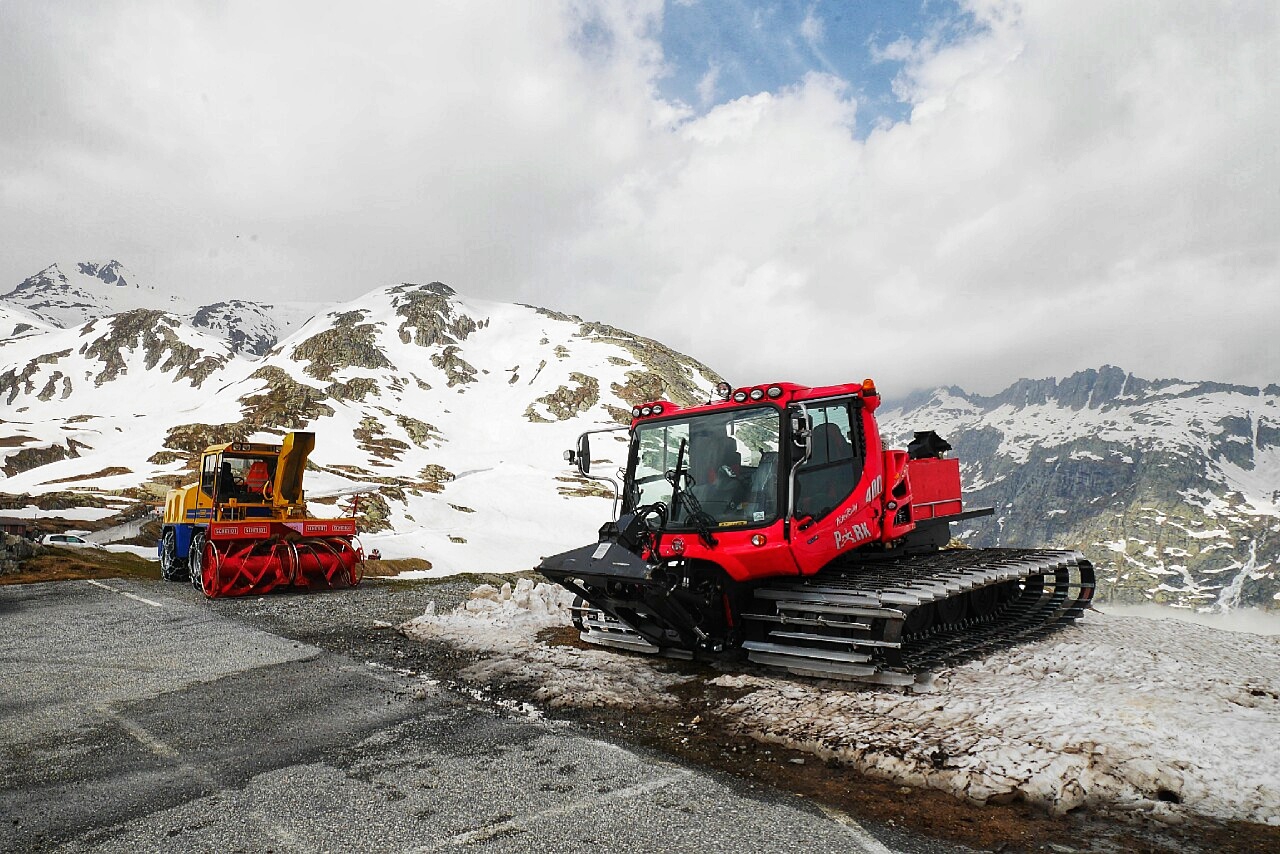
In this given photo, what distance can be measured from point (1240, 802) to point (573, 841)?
4452 mm

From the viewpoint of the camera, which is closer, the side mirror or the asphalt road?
the asphalt road

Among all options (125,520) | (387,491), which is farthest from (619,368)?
(125,520)

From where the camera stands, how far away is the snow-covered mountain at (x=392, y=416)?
2542 inches

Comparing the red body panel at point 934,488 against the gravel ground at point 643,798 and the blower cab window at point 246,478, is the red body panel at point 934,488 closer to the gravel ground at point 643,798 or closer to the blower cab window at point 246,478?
the gravel ground at point 643,798

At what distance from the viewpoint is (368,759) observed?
6.11 m

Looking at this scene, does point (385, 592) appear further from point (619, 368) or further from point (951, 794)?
point (619, 368)

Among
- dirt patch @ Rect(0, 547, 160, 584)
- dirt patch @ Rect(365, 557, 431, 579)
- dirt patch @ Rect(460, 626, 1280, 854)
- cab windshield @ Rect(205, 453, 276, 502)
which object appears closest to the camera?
dirt patch @ Rect(460, 626, 1280, 854)

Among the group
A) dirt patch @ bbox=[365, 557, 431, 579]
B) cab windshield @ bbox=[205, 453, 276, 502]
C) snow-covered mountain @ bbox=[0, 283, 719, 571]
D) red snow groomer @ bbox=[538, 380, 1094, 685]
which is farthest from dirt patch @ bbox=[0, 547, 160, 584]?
red snow groomer @ bbox=[538, 380, 1094, 685]

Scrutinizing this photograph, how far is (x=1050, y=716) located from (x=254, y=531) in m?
17.5

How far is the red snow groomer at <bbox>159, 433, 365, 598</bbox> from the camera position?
Answer: 17594 mm

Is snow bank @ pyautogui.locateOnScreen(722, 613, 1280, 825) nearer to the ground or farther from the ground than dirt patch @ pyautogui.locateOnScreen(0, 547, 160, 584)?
farther from the ground

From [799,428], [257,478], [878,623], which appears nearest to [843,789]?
[878,623]

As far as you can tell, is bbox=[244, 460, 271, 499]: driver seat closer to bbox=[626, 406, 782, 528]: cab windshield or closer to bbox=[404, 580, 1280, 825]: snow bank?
→ bbox=[404, 580, 1280, 825]: snow bank

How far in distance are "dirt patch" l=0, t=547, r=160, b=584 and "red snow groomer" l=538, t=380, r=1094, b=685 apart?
1928cm
